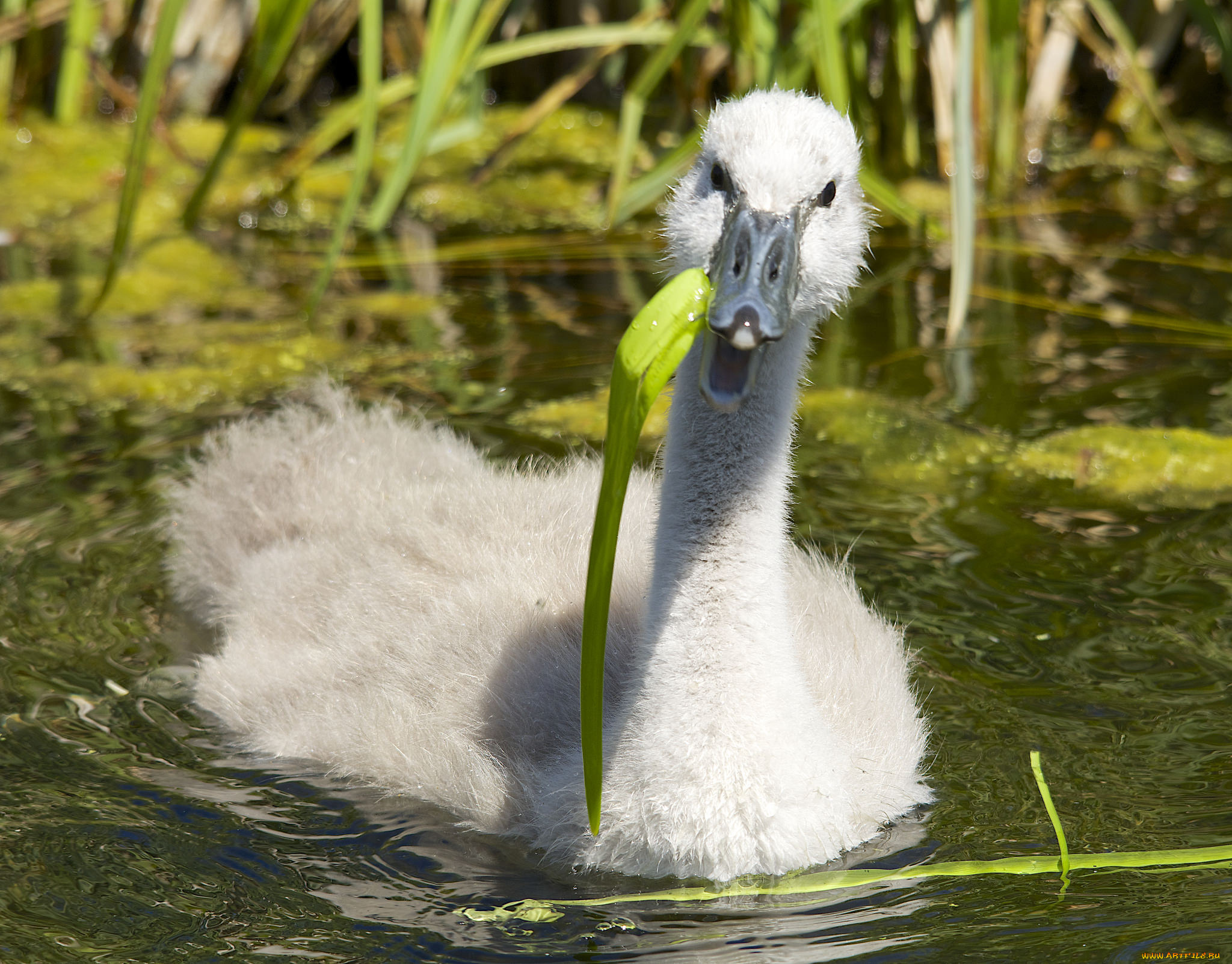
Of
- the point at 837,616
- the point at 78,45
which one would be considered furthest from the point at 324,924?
the point at 78,45

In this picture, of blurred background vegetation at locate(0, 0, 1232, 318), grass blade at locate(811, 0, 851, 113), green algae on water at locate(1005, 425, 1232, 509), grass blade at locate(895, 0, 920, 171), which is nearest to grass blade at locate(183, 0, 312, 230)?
blurred background vegetation at locate(0, 0, 1232, 318)

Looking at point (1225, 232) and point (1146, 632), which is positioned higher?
point (1225, 232)

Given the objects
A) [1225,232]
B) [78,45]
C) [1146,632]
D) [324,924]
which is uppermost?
[78,45]

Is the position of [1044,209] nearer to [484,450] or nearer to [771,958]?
[484,450]

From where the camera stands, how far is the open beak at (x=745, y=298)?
226cm

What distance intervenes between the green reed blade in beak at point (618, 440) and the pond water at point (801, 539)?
2.06 ft

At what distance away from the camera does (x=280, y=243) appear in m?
6.35

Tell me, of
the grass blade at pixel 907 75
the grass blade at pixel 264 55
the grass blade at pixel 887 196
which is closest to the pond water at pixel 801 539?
the grass blade at pixel 907 75

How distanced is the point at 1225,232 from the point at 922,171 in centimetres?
129

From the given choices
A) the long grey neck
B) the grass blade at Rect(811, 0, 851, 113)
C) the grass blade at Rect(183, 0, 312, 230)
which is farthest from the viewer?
the grass blade at Rect(183, 0, 312, 230)

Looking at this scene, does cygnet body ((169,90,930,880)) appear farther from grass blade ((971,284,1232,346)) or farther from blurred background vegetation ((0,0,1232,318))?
grass blade ((971,284,1232,346))

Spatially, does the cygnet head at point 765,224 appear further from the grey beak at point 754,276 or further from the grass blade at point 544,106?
the grass blade at point 544,106

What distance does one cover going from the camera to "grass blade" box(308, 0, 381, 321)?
182 inches

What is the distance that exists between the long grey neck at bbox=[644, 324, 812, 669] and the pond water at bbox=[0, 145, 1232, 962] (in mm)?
451
